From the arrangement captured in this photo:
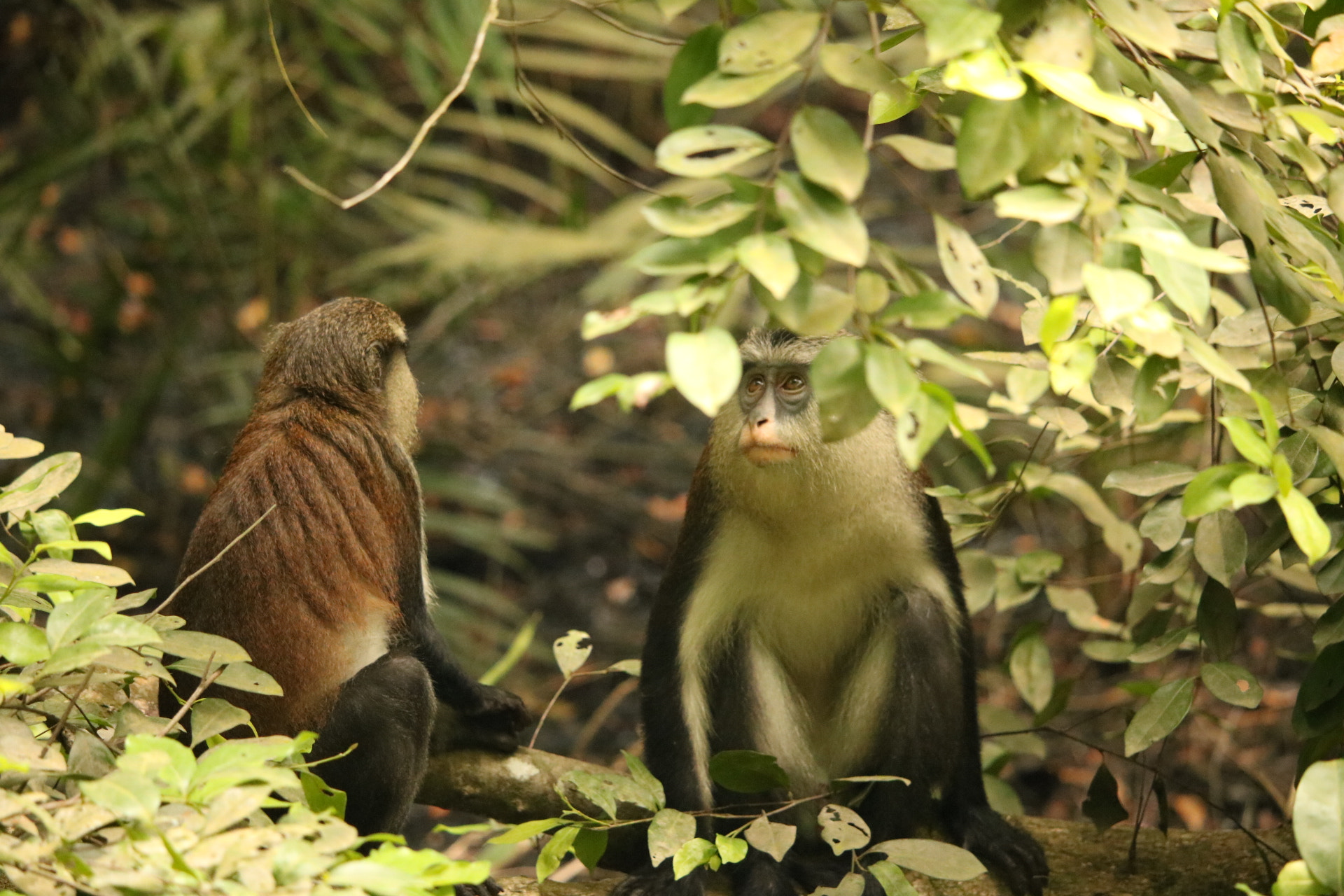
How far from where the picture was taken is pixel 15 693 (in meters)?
2.35

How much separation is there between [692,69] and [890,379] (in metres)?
0.71

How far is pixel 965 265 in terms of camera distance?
6.64 feet

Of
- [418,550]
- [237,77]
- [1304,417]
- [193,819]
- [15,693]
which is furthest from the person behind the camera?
[237,77]

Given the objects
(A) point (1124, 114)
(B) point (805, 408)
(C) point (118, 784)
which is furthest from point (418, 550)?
(A) point (1124, 114)

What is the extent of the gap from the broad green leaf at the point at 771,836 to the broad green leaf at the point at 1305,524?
1.29 meters

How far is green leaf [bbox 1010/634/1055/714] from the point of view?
4066mm

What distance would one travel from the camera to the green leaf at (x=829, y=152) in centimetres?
185

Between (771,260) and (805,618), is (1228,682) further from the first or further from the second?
(771,260)

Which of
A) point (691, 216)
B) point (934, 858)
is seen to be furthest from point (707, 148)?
point (934, 858)

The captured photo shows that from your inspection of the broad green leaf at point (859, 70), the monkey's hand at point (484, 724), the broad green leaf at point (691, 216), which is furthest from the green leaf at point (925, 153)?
the monkey's hand at point (484, 724)

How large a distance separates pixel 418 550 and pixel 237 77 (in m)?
4.35

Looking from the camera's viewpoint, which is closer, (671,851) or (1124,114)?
(1124,114)

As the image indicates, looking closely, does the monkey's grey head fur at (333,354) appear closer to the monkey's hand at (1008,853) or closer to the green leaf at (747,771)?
the green leaf at (747,771)

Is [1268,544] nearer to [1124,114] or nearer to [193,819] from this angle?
[1124,114]
